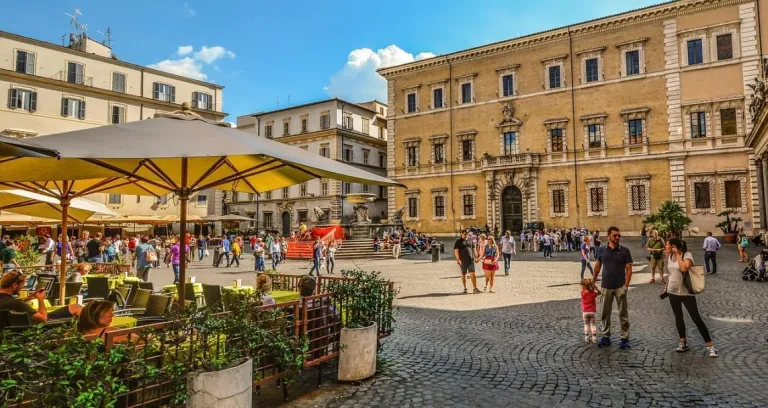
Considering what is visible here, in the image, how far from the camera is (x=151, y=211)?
41125 millimetres

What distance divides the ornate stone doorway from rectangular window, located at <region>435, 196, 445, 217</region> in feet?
17.1

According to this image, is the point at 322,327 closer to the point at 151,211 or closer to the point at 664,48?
the point at 664,48

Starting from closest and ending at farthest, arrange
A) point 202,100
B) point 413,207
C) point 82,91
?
1. point 82,91
2. point 413,207
3. point 202,100

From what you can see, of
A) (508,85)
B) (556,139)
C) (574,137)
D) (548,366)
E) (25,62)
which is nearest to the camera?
(548,366)

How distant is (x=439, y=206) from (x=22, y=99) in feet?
110

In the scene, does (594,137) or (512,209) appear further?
(512,209)

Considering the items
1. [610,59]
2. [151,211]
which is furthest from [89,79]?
[610,59]

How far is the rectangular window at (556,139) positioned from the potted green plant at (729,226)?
11.4 metres

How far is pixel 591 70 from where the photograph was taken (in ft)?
115

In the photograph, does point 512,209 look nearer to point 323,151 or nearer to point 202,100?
point 323,151

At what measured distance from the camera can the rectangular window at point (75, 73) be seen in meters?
36.4

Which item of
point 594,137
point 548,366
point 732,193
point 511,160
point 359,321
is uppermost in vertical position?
point 594,137

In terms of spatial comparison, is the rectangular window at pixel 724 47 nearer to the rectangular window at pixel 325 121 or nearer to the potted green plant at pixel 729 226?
the potted green plant at pixel 729 226

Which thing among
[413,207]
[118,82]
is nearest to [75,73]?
[118,82]
